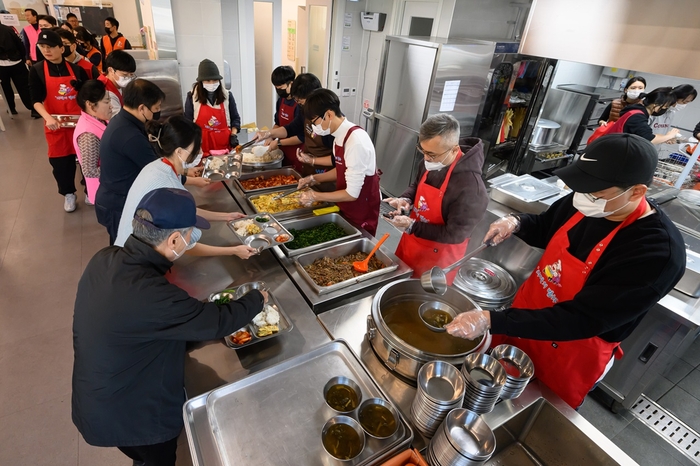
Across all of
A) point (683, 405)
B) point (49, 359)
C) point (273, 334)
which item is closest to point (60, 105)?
point (49, 359)

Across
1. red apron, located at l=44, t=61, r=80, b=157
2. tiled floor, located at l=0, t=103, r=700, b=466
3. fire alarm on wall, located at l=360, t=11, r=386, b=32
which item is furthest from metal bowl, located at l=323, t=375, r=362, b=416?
fire alarm on wall, located at l=360, t=11, r=386, b=32

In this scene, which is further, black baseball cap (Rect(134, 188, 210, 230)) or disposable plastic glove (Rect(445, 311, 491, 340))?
disposable plastic glove (Rect(445, 311, 491, 340))

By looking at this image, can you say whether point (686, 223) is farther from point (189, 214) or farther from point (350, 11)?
point (350, 11)

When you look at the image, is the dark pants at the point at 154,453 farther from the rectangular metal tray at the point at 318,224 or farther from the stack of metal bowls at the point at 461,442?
the stack of metal bowls at the point at 461,442

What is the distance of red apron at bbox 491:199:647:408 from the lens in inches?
67.4

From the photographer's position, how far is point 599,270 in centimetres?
153

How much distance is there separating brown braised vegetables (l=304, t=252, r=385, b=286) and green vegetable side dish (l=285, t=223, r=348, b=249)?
0.62 ft

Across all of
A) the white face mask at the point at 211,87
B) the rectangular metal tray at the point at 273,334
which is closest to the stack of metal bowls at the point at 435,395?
the rectangular metal tray at the point at 273,334

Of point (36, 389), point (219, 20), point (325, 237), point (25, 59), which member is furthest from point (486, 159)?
point (25, 59)

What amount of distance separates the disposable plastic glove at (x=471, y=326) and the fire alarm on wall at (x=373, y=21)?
227 inches

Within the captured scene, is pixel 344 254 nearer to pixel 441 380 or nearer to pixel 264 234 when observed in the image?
pixel 264 234

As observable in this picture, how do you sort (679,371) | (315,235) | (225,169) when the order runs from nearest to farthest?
(315,235) < (679,371) < (225,169)

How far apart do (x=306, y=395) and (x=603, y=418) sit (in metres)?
2.67

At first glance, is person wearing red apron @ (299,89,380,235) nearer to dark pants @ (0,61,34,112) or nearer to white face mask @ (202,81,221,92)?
white face mask @ (202,81,221,92)
